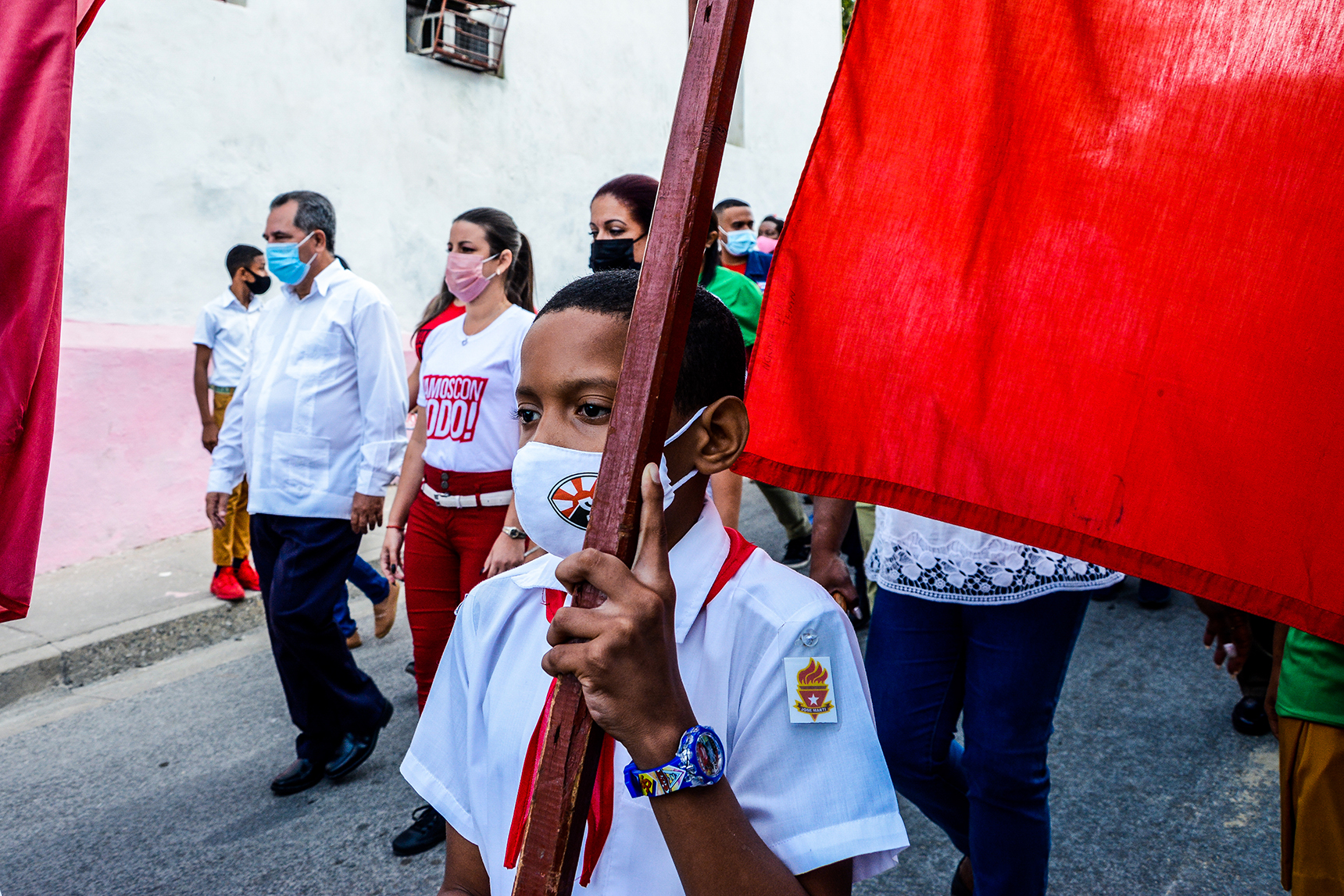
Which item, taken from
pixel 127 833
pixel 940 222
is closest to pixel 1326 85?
pixel 940 222

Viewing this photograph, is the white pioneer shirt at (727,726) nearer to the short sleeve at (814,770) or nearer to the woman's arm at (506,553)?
the short sleeve at (814,770)

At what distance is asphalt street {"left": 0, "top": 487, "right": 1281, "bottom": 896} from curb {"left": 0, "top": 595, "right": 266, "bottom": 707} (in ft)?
0.62

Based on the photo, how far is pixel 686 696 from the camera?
0.96 meters

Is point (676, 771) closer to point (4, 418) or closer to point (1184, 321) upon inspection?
point (1184, 321)

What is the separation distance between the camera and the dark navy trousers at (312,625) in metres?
3.55

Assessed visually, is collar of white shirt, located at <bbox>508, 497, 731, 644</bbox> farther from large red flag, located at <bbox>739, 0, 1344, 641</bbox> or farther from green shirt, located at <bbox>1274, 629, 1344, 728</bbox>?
green shirt, located at <bbox>1274, 629, 1344, 728</bbox>

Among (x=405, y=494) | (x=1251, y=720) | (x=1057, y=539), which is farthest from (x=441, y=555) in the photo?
(x=1251, y=720)

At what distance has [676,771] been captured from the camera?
2.97 feet

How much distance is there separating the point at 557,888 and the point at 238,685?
4.55 metres

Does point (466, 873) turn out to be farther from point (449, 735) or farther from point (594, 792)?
point (594, 792)

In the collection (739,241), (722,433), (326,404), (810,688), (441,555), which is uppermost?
(739,241)

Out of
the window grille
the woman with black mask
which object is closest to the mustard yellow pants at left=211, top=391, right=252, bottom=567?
the woman with black mask

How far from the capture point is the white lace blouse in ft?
7.59

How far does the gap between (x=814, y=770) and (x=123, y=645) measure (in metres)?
5.39
